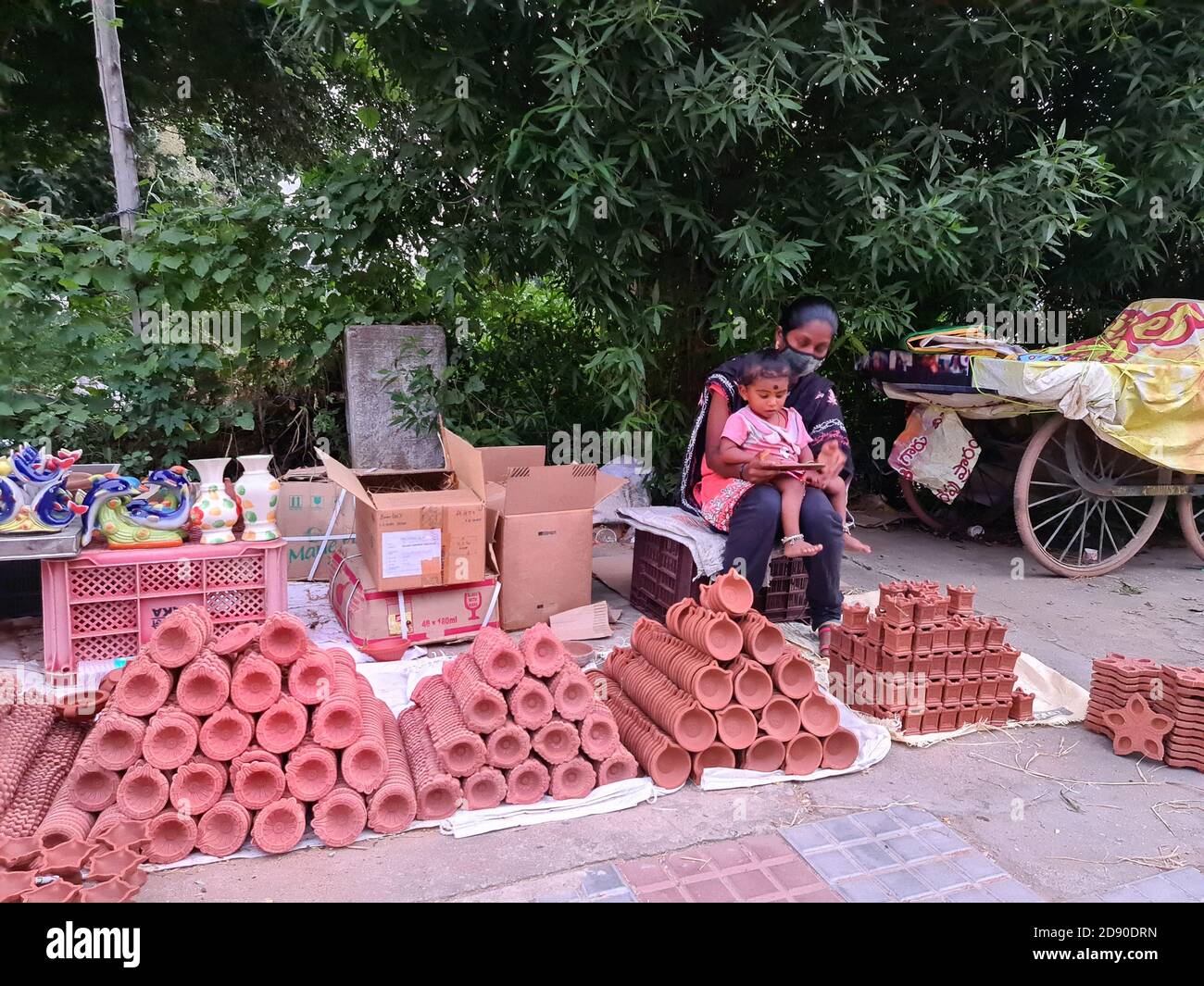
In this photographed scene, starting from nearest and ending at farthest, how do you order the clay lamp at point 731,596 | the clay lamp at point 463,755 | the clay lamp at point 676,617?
the clay lamp at point 463,755 → the clay lamp at point 731,596 → the clay lamp at point 676,617

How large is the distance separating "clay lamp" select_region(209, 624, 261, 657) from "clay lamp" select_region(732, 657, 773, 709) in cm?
164

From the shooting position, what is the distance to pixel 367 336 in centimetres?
569

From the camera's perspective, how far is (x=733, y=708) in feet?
10.1

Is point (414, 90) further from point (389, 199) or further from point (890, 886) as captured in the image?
point (890, 886)

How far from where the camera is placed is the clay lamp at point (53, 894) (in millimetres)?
2102

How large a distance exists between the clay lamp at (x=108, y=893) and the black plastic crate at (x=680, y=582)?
8.88ft

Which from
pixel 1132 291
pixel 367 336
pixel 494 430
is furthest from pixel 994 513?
pixel 367 336

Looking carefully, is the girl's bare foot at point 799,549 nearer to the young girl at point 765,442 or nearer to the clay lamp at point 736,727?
the young girl at point 765,442

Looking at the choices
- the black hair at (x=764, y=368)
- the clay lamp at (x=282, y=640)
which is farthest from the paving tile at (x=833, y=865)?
the black hair at (x=764, y=368)

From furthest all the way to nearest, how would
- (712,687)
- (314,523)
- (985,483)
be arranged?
(985,483)
(314,523)
(712,687)

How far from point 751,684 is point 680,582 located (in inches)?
50.2

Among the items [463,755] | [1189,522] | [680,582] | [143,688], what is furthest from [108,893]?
[1189,522]

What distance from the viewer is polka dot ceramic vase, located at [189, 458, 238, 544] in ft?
12.4

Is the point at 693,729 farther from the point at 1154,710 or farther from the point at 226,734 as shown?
the point at 1154,710
